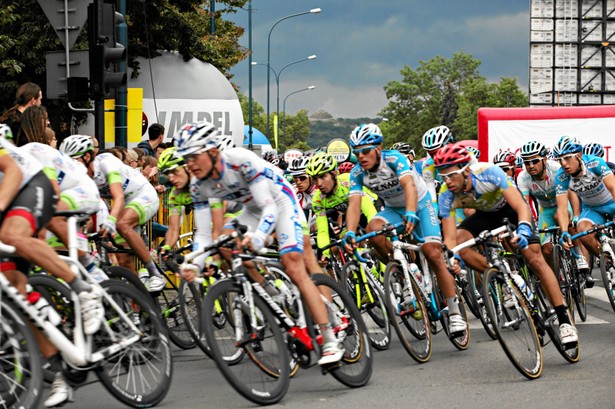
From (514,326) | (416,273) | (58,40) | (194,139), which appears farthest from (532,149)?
(58,40)

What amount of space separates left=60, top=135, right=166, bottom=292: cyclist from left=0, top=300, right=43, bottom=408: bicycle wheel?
380 cm

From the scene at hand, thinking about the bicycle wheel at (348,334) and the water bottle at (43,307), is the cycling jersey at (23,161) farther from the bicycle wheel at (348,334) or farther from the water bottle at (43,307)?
the bicycle wheel at (348,334)

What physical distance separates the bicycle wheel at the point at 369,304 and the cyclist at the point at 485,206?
2.65ft

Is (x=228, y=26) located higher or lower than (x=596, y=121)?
higher

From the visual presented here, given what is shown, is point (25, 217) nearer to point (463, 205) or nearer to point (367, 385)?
point (367, 385)

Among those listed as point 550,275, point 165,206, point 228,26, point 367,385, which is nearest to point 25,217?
point 367,385

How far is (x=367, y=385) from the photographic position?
827cm

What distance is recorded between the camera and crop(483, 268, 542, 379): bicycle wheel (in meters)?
8.38

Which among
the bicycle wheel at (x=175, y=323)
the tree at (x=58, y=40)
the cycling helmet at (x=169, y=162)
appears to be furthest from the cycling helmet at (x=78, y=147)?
the tree at (x=58, y=40)

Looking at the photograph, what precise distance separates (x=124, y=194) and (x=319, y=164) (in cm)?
196

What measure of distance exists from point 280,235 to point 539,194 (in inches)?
228

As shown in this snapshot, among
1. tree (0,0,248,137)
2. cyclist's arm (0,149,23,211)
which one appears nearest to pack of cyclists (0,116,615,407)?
cyclist's arm (0,149,23,211)

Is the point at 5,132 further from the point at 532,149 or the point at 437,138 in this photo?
the point at 532,149

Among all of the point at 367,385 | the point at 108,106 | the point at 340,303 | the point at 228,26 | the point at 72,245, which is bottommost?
the point at 367,385
